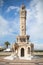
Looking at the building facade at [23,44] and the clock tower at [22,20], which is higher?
the clock tower at [22,20]

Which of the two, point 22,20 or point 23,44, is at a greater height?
point 22,20

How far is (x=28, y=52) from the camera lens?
973 cm

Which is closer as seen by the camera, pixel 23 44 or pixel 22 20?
pixel 23 44

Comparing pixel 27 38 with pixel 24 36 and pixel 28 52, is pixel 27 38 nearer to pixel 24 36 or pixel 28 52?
pixel 24 36

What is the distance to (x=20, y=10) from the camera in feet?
33.6

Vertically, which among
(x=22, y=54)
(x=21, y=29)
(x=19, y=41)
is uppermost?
(x=21, y=29)

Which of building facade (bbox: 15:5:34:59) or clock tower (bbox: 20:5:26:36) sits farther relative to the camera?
clock tower (bbox: 20:5:26:36)

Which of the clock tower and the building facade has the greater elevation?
the clock tower

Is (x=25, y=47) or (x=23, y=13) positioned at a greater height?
(x=23, y=13)

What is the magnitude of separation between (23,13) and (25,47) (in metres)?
2.09

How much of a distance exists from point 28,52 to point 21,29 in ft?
4.62

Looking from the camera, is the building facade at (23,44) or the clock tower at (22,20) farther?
the clock tower at (22,20)

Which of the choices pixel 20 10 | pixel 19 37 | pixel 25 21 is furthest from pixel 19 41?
pixel 20 10

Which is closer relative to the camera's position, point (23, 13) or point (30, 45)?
point (30, 45)
